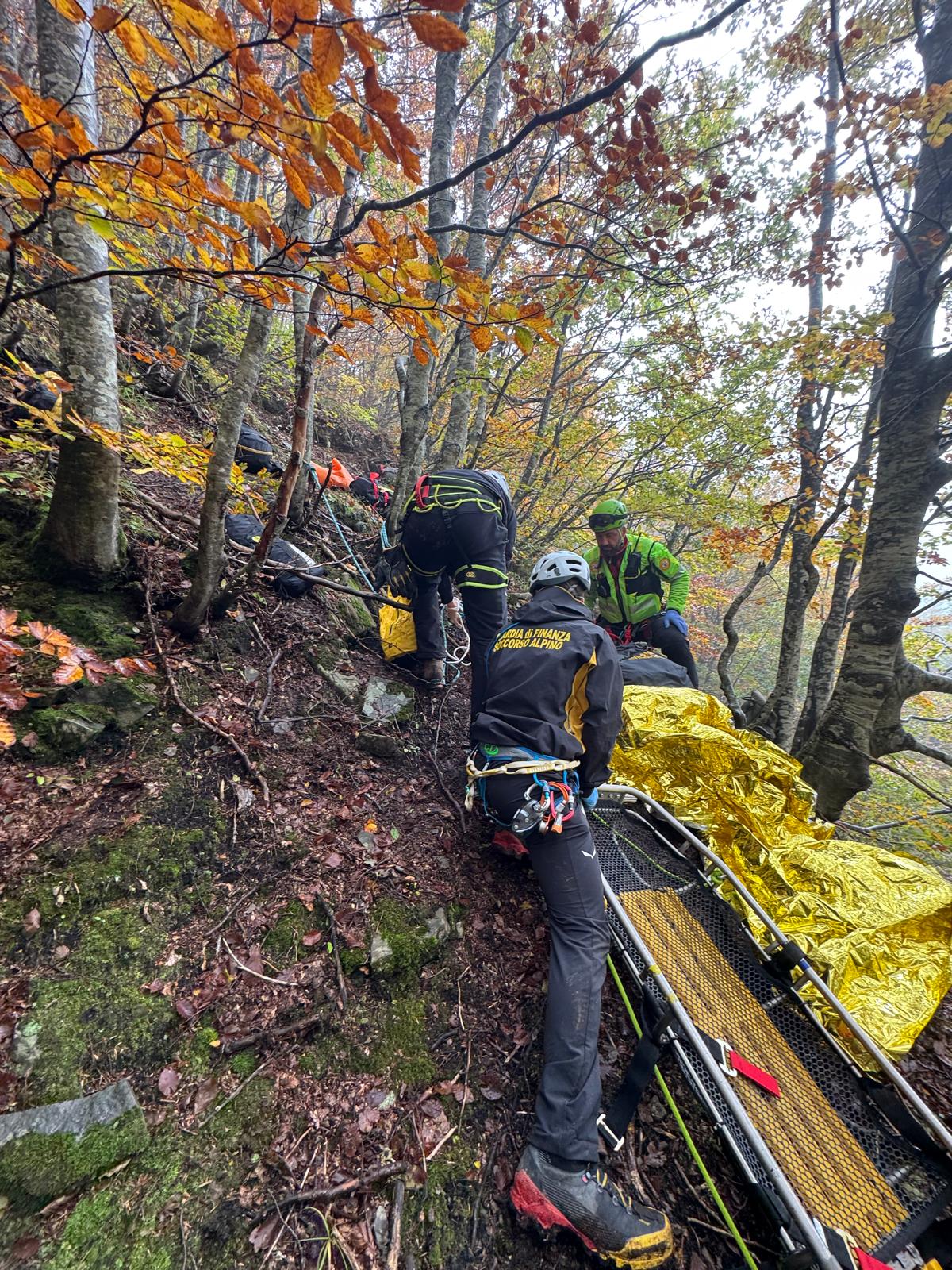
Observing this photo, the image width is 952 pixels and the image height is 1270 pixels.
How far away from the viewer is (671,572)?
6.29m

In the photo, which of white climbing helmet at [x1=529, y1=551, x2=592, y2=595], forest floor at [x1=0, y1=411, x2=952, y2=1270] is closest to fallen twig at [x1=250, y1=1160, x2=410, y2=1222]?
forest floor at [x1=0, y1=411, x2=952, y2=1270]

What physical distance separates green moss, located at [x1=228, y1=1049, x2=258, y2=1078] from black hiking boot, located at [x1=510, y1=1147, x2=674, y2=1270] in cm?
133

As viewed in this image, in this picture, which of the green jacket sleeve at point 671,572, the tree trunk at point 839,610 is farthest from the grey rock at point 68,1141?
the tree trunk at point 839,610

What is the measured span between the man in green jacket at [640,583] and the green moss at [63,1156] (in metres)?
5.76

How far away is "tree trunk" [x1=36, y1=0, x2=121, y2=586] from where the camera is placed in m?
2.65

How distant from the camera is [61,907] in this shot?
2467 millimetres

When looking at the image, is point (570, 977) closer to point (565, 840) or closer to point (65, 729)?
point (565, 840)

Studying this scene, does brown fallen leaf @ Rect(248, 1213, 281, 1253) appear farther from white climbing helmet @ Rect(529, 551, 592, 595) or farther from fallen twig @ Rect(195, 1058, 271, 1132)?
white climbing helmet @ Rect(529, 551, 592, 595)

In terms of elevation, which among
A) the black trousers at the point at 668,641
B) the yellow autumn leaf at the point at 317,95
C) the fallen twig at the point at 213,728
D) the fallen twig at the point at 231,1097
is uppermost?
the yellow autumn leaf at the point at 317,95

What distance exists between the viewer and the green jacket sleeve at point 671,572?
6293 millimetres

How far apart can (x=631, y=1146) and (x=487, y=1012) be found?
926 millimetres

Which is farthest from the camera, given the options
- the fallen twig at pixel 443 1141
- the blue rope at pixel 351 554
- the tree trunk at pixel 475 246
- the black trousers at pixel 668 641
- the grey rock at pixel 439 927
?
the tree trunk at pixel 475 246

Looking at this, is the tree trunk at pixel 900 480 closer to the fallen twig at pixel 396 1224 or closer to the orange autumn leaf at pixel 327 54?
the fallen twig at pixel 396 1224

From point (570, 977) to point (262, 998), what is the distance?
1.61m
